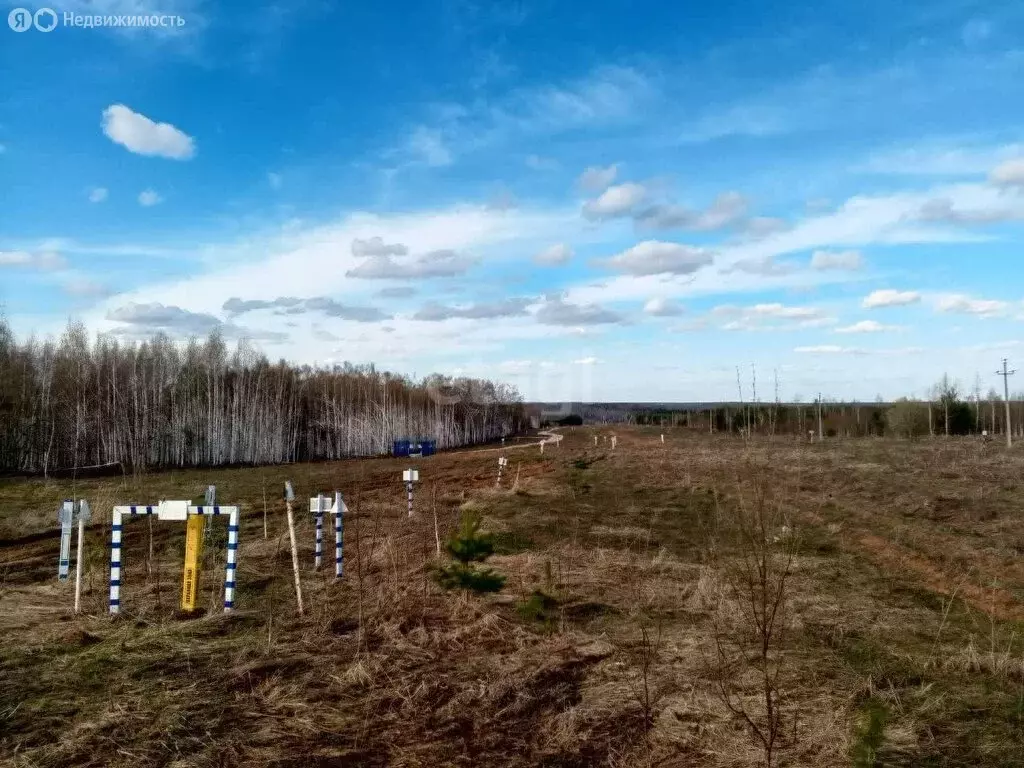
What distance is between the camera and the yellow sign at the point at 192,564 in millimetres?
7301

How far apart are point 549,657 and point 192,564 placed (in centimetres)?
380

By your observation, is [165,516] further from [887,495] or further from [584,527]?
[887,495]

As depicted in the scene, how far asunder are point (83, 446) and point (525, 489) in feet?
91.0

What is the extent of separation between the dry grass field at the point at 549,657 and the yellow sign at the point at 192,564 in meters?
0.19

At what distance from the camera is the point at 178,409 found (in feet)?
129

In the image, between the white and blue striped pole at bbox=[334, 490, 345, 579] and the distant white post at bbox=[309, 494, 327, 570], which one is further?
Answer: the distant white post at bbox=[309, 494, 327, 570]

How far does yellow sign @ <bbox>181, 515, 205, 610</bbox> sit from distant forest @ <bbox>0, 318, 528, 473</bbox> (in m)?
28.7

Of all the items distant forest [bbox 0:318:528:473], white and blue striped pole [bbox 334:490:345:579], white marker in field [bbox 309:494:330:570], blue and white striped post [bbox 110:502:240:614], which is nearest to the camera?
blue and white striped post [bbox 110:502:240:614]

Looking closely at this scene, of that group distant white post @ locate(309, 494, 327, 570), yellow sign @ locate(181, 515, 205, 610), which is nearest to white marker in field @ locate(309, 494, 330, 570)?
distant white post @ locate(309, 494, 327, 570)

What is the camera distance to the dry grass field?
4.22 metres

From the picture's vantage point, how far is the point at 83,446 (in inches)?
1409

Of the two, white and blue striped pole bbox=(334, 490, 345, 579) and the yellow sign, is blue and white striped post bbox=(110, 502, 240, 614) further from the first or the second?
white and blue striped pole bbox=(334, 490, 345, 579)

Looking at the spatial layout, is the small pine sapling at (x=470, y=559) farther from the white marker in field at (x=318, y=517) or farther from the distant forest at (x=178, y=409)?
the distant forest at (x=178, y=409)

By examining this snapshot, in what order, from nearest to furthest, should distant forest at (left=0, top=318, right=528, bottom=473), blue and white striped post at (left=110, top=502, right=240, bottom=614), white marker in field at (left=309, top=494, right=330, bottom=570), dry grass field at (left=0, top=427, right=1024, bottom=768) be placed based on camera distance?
dry grass field at (left=0, top=427, right=1024, bottom=768) < blue and white striped post at (left=110, top=502, right=240, bottom=614) < white marker in field at (left=309, top=494, right=330, bottom=570) < distant forest at (left=0, top=318, right=528, bottom=473)
